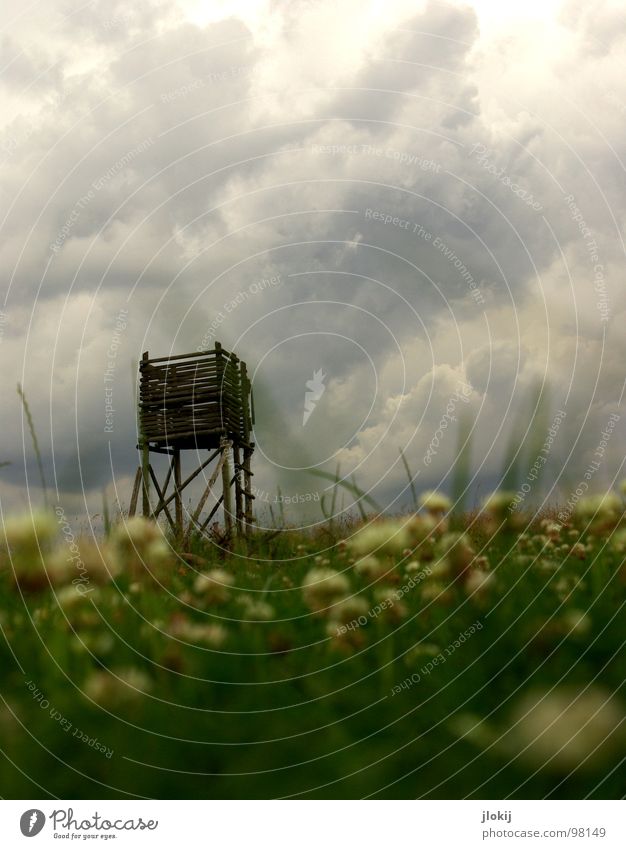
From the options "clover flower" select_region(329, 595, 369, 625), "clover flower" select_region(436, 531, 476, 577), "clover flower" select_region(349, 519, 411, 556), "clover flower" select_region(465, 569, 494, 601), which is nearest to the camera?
"clover flower" select_region(329, 595, 369, 625)

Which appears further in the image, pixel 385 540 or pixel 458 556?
pixel 385 540

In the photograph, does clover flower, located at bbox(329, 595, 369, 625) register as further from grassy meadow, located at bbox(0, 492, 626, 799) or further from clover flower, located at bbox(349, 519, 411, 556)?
clover flower, located at bbox(349, 519, 411, 556)

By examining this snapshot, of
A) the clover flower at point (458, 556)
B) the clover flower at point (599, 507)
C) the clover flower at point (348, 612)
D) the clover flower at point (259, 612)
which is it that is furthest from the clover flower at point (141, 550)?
the clover flower at point (599, 507)

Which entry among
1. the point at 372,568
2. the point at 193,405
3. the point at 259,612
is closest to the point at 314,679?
the point at 259,612

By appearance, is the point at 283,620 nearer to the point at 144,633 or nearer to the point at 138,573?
the point at 144,633

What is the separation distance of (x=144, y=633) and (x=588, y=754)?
4.27ft

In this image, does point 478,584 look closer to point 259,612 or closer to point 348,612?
point 348,612

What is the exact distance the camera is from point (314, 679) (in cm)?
189

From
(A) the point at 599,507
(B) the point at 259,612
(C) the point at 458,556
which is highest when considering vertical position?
(A) the point at 599,507

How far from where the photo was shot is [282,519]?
4.99 metres

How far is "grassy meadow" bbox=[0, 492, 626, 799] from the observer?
4.80 feet

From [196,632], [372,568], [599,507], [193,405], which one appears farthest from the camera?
[193,405]

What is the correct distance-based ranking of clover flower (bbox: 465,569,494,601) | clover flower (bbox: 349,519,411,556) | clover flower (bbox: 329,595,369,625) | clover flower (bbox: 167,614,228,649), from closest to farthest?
clover flower (bbox: 167,614,228,649) < clover flower (bbox: 329,595,369,625) < clover flower (bbox: 465,569,494,601) < clover flower (bbox: 349,519,411,556)

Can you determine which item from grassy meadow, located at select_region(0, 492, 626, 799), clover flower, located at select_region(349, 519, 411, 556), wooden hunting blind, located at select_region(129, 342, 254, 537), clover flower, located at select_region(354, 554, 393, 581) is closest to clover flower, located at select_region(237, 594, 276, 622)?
grassy meadow, located at select_region(0, 492, 626, 799)
